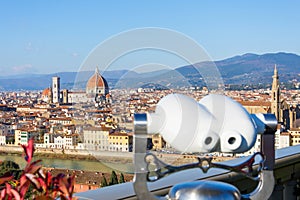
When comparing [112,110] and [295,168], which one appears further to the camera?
[295,168]

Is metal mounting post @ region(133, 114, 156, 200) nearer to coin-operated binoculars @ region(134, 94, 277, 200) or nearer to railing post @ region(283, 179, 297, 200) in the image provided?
coin-operated binoculars @ region(134, 94, 277, 200)

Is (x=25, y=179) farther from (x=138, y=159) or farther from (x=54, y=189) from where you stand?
(x=138, y=159)

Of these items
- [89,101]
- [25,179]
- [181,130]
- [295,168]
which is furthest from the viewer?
[295,168]

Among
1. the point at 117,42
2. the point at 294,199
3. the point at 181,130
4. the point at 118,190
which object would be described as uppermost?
the point at 117,42

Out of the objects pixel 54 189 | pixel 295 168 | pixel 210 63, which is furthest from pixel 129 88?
pixel 295 168

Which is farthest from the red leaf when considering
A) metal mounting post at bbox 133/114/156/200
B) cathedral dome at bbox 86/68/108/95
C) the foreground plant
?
cathedral dome at bbox 86/68/108/95

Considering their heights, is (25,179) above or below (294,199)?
above

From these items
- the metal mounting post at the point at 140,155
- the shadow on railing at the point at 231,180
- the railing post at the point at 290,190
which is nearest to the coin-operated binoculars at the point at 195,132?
the metal mounting post at the point at 140,155
